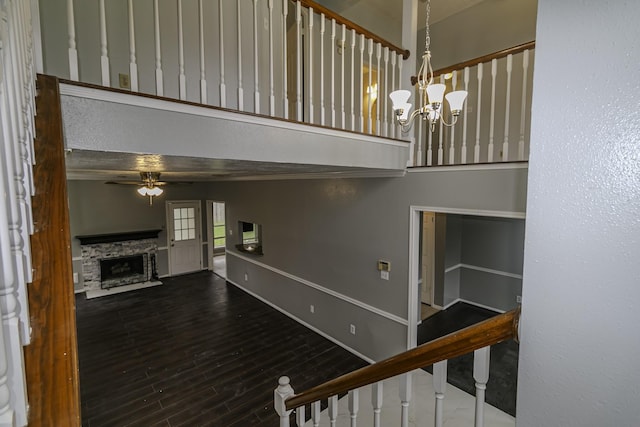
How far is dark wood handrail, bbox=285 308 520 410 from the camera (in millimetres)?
742

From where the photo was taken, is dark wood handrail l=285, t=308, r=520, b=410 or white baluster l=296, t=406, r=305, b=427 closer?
dark wood handrail l=285, t=308, r=520, b=410

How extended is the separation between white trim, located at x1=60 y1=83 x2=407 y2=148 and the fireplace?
260 inches

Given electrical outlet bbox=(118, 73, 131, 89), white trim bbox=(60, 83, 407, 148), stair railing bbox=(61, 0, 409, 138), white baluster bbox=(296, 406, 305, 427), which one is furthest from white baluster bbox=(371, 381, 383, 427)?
electrical outlet bbox=(118, 73, 131, 89)

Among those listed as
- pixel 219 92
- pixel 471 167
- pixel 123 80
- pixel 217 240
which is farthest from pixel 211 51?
pixel 217 240

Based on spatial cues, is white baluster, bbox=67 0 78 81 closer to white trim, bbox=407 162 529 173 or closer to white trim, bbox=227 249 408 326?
white trim, bbox=407 162 529 173

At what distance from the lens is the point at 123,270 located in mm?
6934

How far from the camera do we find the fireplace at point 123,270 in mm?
6648

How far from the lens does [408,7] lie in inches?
122

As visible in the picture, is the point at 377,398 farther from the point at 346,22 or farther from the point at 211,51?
the point at 211,51

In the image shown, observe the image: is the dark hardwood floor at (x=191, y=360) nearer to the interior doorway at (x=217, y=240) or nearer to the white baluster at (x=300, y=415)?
the white baluster at (x=300, y=415)

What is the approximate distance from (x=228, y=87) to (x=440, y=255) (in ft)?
15.0

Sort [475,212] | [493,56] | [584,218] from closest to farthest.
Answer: [584,218]
[493,56]
[475,212]

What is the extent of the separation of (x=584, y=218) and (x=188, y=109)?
71.1 inches

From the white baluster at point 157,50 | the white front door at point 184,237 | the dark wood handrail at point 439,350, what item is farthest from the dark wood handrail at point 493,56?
the white front door at point 184,237
